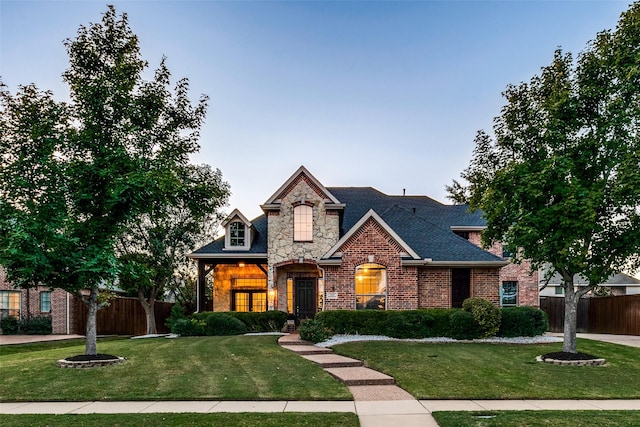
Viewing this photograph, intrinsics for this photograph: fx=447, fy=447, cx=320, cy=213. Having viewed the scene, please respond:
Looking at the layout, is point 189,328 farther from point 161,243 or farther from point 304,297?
point 161,243

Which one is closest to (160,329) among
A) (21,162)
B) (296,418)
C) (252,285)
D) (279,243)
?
(252,285)

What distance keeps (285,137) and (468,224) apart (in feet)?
40.1

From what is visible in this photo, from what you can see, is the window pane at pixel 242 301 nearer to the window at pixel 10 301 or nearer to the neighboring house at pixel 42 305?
the neighboring house at pixel 42 305

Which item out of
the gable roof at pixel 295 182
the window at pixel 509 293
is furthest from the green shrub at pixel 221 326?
the window at pixel 509 293

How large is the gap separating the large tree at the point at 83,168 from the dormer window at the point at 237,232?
9.52m

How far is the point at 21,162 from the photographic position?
38.9 feet

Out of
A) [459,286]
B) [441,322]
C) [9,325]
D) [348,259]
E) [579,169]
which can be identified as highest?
[579,169]

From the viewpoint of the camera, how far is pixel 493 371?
36.9ft

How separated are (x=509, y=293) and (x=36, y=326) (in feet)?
87.5

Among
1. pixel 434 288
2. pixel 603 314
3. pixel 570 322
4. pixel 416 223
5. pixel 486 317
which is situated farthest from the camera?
pixel 603 314

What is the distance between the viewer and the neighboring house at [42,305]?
25.7 meters

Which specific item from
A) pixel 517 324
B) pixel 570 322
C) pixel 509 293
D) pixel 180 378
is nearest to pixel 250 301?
pixel 517 324

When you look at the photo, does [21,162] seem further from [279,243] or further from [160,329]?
[160,329]

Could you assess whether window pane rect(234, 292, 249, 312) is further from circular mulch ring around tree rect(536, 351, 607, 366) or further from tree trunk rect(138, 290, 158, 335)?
circular mulch ring around tree rect(536, 351, 607, 366)
